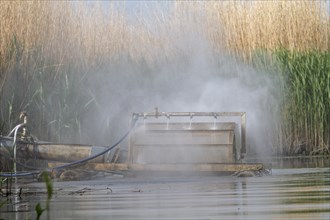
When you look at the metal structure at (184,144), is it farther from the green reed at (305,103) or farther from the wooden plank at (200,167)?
the green reed at (305,103)

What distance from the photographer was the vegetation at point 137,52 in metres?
16.1

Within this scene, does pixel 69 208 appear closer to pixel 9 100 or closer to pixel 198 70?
pixel 9 100

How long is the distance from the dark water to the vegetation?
3.12 m

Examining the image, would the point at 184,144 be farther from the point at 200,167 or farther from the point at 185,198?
the point at 185,198

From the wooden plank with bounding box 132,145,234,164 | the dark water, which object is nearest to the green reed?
the wooden plank with bounding box 132,145,234,164

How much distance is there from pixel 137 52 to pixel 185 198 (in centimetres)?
→ 1052

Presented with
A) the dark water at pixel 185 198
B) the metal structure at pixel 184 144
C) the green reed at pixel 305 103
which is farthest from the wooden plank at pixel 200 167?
the green reed at pixel 305 103

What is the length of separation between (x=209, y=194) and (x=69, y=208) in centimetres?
158

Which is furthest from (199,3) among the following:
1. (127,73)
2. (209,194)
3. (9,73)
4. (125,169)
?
(209,194)

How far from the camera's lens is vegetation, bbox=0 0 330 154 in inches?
635

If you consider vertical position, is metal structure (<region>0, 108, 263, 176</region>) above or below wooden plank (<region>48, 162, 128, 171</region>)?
above

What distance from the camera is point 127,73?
61.2 feet

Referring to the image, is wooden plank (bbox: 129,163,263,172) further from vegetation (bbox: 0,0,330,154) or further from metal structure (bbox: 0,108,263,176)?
vegetation (bbox: 0,0,330,154)

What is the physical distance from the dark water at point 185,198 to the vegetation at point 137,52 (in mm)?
3125
